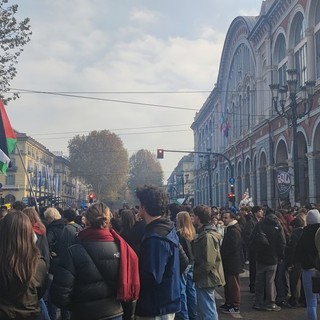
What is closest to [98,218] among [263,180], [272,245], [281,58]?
[272,245]

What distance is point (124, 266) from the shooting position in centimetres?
428

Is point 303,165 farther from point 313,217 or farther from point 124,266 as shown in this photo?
point 124,266

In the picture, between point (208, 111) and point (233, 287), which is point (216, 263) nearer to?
point (233, 287)

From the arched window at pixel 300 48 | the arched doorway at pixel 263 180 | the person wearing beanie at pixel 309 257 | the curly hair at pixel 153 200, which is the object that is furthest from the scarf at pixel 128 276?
the arched doorway at pixel 263 180

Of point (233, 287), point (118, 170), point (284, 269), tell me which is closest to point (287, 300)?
point (284, 269)

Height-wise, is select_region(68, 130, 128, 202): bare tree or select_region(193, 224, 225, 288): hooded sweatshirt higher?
select_region(68, 130, 128, 202): bare tree

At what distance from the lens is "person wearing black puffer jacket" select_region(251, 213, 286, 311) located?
9320 mm

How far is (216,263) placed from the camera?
23.9 ft

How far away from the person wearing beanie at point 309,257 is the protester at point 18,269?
479 cm

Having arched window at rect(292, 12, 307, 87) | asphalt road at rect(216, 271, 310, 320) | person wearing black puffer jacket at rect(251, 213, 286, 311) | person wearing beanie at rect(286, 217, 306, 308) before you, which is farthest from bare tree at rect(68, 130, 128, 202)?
person wearing black puffer jacket at rect(251, 213, 286, 311)

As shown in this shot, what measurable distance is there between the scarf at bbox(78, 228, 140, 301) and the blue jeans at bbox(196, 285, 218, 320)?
3014mm

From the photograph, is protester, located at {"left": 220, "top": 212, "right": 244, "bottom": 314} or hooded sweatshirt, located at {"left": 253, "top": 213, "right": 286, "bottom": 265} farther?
hooded sweatshirt, located at {"left": 253, "top": 213, "right": 286, "bottom": 265}

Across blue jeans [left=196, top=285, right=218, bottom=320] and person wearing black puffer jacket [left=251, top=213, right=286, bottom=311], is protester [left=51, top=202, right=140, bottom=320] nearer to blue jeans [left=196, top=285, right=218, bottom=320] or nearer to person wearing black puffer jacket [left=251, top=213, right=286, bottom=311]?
blue jeans [left=196, top=285, right=218, bottom=320]

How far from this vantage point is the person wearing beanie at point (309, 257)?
24.7 ft
